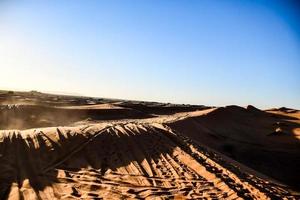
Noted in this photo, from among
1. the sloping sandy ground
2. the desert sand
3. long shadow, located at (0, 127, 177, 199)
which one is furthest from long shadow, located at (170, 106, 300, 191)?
long shadow, located at (0, 127, 177, 199)

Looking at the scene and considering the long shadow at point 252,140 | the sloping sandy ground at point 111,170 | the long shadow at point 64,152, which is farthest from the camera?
the long shadow at point 252,140

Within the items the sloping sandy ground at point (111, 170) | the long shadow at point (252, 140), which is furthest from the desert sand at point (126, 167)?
the long shadow at point (252, 140)

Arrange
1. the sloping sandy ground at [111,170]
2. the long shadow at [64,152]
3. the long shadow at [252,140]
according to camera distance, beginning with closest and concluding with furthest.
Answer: the sloping sandy ground at [111,170], the long shadow at [64,152], the long shadow at [252,140]

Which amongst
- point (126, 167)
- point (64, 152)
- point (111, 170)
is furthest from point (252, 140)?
point (64, 152)

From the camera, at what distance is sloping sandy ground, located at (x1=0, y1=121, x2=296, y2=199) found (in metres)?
7.36

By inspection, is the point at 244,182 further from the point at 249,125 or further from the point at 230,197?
the point at 249,125

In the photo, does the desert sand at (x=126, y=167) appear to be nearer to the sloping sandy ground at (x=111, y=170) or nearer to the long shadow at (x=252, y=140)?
the sloping sandy ground at (x=111, y=170)

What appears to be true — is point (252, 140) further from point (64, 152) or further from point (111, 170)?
point (64, 152)

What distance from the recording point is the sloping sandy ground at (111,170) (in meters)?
7.36

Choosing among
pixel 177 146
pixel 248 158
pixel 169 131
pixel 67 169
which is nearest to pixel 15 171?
pixel 67 169

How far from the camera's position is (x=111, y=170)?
356 inches

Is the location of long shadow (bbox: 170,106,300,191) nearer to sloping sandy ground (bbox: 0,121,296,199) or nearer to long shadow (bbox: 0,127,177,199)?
sloping sandy ground (bbox: 0,121,296,199)

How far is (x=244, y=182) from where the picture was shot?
866cm

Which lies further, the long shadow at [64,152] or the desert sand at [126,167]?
the long shadow at [64,152]
